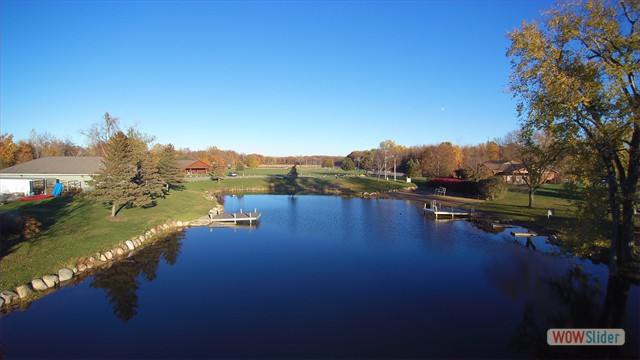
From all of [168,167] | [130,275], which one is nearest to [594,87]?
[130,275]

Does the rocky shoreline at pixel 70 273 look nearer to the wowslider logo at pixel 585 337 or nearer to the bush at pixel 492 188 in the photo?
the wowslider logo at pixel 585 337

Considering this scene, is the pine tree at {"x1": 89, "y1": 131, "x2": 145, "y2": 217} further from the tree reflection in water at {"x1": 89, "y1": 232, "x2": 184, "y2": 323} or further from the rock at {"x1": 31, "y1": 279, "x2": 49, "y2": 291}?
the rock at {"x1": 31, "y1": 279, "x2": 49, "y2": 291}

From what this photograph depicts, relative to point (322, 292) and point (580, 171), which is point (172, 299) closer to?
point (322, 292)

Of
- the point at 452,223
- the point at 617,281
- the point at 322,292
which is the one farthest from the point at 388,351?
the point at 452,223

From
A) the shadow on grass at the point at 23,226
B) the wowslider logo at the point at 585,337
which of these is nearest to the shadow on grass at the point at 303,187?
the shadow on grass at the point at 23,226

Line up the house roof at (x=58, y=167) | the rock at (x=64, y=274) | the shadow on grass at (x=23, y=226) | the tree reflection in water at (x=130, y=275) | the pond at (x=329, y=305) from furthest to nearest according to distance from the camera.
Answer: the house roof at (x=58, y=167), the shadow on grass at (x=23, y=226), the rock at (x=64, y=274), the tree reflection in water at (x=130, y=275), the pond at (x=329, y=305)

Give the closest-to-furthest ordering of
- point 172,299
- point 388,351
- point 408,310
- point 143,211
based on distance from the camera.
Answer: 1. point 388,351
2. point 408,310
3. point 172,299
4. point 143,211
